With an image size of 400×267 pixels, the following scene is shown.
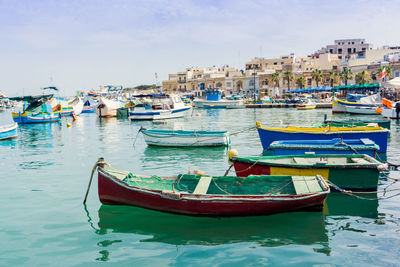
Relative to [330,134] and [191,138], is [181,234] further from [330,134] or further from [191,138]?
[191,138]

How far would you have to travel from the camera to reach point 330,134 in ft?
54.4

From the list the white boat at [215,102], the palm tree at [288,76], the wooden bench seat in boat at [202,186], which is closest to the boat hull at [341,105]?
the white boat at [215,102]

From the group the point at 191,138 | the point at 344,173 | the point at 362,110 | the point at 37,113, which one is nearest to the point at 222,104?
the point at 362,110

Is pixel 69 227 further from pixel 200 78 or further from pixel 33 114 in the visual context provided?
pixel 200 78

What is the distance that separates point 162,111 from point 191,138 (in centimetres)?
2427

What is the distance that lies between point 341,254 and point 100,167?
6.65m

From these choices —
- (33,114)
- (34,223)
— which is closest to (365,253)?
(34,223)

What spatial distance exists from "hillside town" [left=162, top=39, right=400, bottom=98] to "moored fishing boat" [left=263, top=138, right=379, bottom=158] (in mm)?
53129

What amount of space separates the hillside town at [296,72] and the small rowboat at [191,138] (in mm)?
45871

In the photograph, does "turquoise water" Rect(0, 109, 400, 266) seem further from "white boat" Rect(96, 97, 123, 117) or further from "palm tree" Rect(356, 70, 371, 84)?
"palm tree" Rect(356, 70, 371, 84)

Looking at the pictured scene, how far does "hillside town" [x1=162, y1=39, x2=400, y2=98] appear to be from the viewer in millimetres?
76688

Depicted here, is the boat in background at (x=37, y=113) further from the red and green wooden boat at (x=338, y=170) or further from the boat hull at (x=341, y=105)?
the red and green wooden boat at (x=338, y=170)

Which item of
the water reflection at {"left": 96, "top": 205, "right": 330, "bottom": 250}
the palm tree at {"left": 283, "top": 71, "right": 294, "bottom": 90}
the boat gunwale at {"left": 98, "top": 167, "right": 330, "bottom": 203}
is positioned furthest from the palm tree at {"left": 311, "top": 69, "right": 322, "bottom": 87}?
the water reflection at {"left": 96, "top": 205, "right": 330, "bottom": 250}

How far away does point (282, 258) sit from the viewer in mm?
7488
